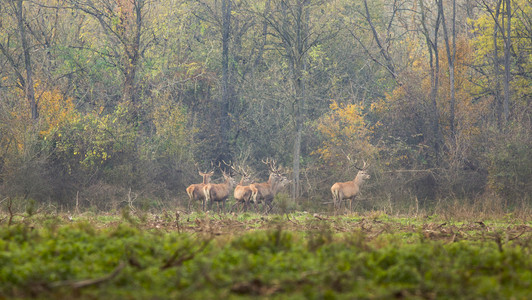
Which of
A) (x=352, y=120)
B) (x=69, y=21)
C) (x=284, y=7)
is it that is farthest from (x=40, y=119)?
(x=352, y=120)

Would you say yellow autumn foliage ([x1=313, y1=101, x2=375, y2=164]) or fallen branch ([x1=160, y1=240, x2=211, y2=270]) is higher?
yellow autumn foliage ([x1=313, y1=101, x2=375, y2=164])

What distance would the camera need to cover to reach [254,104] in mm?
37125

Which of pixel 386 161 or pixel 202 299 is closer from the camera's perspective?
pixel 202 299

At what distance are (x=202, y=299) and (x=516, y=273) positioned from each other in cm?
360

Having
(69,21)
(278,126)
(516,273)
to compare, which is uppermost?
(69,21)

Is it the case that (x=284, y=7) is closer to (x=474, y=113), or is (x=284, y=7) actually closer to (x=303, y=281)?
(x=474, y=113)

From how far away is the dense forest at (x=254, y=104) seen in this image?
Result: 84.4ft

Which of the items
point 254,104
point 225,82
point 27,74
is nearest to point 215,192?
point 27,74

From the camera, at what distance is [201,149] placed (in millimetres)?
34281

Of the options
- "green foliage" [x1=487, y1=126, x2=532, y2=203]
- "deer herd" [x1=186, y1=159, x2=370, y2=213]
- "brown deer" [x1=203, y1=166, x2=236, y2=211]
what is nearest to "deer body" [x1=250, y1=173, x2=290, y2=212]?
"deer herd" [x1=186, y1=159, x2=370, y2=213]

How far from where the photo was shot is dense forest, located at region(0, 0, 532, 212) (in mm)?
25734

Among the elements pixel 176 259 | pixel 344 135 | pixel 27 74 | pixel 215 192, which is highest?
pixel 27 74

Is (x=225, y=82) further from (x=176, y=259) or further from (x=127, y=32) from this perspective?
(x=176, y=259)

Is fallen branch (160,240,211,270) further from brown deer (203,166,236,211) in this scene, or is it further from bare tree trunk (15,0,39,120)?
bare tree trunk (15,0,39,120)
